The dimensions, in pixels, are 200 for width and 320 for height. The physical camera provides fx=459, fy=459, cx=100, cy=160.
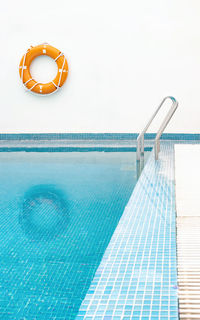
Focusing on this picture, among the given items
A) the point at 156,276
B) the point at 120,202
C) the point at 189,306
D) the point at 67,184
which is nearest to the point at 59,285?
the point at 156,276

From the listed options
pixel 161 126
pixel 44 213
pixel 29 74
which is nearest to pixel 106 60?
pixel 29 74

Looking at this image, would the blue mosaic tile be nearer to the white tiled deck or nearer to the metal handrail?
the white tiled deck

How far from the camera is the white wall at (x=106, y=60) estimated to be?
612 centimetres

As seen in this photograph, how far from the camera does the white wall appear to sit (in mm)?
6125

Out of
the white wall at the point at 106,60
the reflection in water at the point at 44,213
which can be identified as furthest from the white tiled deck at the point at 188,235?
the white wall at the point at 106,60

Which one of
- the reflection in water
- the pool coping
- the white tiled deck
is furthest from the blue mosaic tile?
the pool coping

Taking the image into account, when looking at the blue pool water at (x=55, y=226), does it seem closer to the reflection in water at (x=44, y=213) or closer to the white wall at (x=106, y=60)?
the reflection in water at (x=44, y=213)

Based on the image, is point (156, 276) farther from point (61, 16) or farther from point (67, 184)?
point (61, 16)

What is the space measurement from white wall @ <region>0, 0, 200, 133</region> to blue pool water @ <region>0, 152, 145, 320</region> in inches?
57.1

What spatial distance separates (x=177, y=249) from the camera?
2012 mm

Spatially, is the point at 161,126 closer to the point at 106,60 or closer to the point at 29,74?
the point at 106,60

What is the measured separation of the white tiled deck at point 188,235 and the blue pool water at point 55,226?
414 mm

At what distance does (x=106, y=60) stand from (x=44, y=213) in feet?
12.0

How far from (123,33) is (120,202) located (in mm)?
3515
